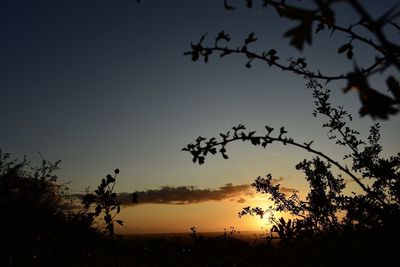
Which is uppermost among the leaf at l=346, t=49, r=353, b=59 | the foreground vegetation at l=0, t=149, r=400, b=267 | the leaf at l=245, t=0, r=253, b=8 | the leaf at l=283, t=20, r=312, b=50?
the leaf at l=245, t=0, r=253, b=8

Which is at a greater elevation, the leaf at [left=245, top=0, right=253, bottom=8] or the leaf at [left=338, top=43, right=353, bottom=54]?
the leaf at [left=245, top=0, right=253, bottom=8]

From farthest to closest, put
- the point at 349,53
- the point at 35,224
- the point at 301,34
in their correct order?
the point at 35,224 → the point at 349,53 → the point at 301,34

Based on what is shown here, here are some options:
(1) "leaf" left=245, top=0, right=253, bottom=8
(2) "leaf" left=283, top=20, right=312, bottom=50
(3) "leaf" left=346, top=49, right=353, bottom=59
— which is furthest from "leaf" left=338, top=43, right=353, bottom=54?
(2) "leaf" left=283, top=20, right=312, bottom=50

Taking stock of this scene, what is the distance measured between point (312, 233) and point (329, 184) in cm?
496

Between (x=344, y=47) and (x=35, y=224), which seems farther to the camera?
(x=35, y=224)

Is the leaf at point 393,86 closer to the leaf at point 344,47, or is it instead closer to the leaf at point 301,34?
the leaf at point 301,34

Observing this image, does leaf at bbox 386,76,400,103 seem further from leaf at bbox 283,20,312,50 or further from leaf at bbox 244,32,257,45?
leaf at bbox 244,32,257,45

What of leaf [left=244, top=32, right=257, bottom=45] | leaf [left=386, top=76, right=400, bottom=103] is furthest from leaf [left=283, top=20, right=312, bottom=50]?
leaf [left=244, top=32, right=257, bottom=45]

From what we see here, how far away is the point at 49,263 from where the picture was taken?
941 centimetres

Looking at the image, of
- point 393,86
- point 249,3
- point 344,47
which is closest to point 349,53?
point 344,47

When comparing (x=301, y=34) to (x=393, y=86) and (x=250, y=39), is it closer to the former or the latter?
(x=393, y=86)

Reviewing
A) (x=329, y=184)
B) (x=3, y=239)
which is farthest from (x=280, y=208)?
(x=3, y=239)

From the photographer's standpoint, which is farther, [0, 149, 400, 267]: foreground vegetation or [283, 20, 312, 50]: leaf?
[0, 149, 400, 267]: foreground vegetation

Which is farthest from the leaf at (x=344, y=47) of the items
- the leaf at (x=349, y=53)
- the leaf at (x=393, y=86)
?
the leaf at (x=393, y=86)
